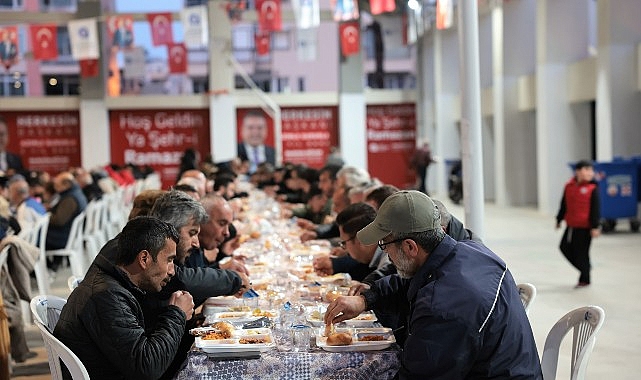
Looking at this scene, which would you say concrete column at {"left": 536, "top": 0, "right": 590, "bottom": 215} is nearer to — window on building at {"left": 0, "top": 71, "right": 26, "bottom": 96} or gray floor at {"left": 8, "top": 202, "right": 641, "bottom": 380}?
gray floor at {"left": 8, "top": 202, "right": 641, "bottom": 380}

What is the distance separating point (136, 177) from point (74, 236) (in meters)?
9.92

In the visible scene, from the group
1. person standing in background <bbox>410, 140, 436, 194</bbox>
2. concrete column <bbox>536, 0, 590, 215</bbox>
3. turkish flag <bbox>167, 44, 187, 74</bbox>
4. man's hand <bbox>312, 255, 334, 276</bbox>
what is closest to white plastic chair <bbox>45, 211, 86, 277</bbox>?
man's hand <bbox>312, 255, 334, 276</bbox>

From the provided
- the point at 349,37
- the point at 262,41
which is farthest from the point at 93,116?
the point at 349,37

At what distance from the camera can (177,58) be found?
870 inches

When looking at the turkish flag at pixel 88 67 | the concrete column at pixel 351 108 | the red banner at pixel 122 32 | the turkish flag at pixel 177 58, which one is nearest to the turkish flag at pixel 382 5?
the red banner at pixel 122 32

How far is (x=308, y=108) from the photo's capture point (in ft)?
82.3

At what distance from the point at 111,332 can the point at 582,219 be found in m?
6.99

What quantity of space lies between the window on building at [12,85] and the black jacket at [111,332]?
22.5 meters

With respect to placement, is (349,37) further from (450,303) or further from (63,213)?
(450,303)

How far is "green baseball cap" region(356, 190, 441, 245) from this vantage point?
3.01 m

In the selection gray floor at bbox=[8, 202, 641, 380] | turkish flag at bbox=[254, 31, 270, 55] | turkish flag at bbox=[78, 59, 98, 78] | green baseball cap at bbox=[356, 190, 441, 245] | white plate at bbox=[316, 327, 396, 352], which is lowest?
gray floor at bbox=[8, 202, 641, 380]

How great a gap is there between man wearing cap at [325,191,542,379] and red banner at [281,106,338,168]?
22053mm

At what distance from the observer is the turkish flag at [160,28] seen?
833 inches

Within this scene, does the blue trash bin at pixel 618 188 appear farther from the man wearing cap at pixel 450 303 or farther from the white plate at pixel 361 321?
the man wearing cap at pixel 450 303
